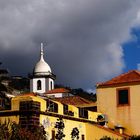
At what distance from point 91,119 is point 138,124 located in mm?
4565

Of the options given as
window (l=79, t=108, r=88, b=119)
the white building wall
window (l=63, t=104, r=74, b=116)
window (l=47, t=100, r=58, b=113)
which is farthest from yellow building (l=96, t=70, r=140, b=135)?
the white building wall

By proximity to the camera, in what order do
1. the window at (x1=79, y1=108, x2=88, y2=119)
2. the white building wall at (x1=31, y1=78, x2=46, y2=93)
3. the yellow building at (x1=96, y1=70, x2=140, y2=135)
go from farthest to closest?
1. the white building wall at (x1=31, y1=78, x2=46, y2=93)
2. the yellow building at (x1=96, y1=70, x2=140, y2=135)
3. the window at (x1=79, y1=108, x2=88, y2=119)

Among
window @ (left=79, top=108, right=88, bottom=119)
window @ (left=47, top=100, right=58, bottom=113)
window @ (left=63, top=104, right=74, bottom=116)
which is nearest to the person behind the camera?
window @ (left=47, top=100, right=58, bottom=113)

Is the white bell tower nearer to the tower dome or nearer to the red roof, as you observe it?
the tower dome

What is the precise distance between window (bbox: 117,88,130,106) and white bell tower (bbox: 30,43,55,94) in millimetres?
52660

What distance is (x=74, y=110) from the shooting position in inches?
1758

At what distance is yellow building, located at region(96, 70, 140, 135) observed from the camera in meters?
50.5

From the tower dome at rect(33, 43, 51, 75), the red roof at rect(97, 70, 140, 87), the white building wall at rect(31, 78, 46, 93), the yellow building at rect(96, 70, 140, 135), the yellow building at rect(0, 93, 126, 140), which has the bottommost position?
the yellow building at rect(0, 93, 126, 140)

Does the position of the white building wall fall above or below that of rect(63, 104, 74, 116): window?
above

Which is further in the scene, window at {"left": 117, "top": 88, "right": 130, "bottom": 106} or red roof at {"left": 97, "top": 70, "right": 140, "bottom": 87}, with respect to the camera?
red roof at {"left": 97, "top": 70, "right": 140, "bottom": 87}

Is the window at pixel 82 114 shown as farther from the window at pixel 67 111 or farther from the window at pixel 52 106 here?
the window at pixel 52 106

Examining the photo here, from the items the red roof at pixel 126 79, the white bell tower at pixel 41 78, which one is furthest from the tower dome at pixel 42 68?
the red roof at pixel 126 79

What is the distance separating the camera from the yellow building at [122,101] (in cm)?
5053

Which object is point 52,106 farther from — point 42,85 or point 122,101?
point 42,85
